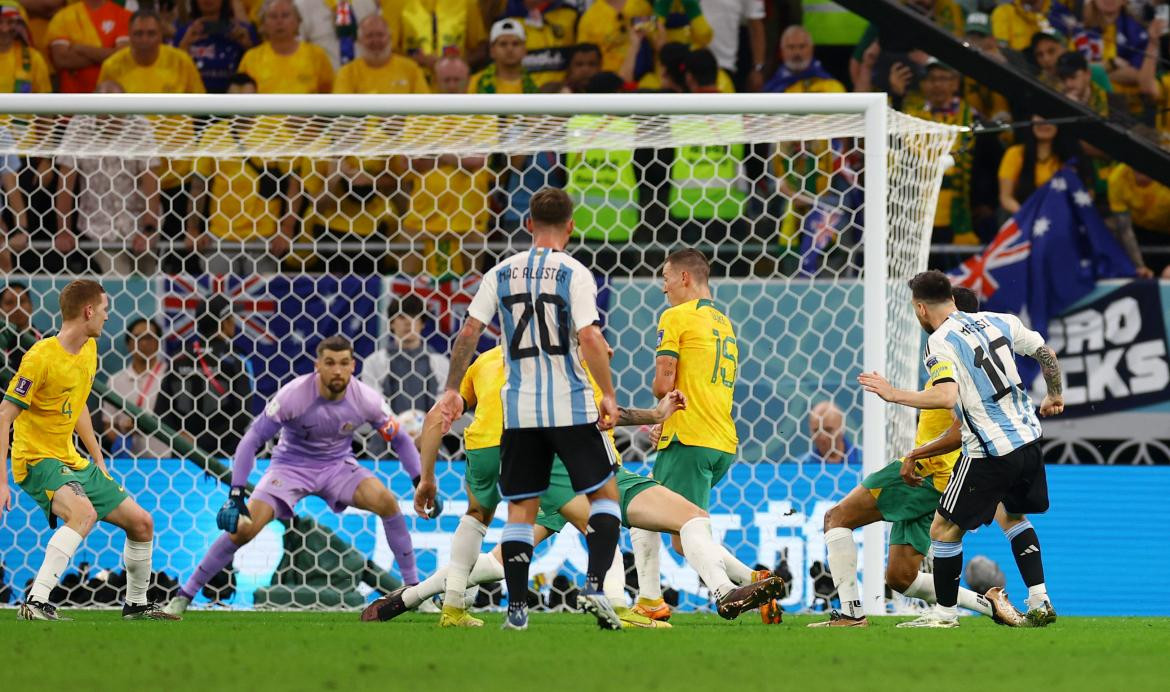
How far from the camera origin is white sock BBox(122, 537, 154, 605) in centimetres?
830

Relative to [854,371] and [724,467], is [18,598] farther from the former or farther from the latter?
[854,371]

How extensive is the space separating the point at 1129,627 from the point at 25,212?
761 cm

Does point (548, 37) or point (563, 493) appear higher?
point (548, 37)

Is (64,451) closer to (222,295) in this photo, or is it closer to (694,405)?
(222,295)

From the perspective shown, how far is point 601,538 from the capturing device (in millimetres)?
6707

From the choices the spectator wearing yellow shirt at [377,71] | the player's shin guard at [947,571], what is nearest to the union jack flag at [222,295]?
the spectator wearing yellow shirt at [377,71]

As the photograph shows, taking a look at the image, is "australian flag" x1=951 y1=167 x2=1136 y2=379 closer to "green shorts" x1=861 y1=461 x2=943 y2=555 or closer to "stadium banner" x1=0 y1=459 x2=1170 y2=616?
"stadium banner" x1=0 y1=459 x2=1170 y2=616

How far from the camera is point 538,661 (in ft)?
18.1

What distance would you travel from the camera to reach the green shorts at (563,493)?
7.68 m

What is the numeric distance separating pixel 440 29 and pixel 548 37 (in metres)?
0.86

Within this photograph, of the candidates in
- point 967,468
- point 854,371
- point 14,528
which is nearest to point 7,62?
point 14,528

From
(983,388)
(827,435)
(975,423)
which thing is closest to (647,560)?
(975,423)

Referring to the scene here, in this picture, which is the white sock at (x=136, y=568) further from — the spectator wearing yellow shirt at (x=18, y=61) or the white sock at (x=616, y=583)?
the spectator wearing yellow shirt at (x=18, y=61)

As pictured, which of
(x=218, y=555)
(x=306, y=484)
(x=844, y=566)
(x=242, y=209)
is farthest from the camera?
(x=242, y=209)
